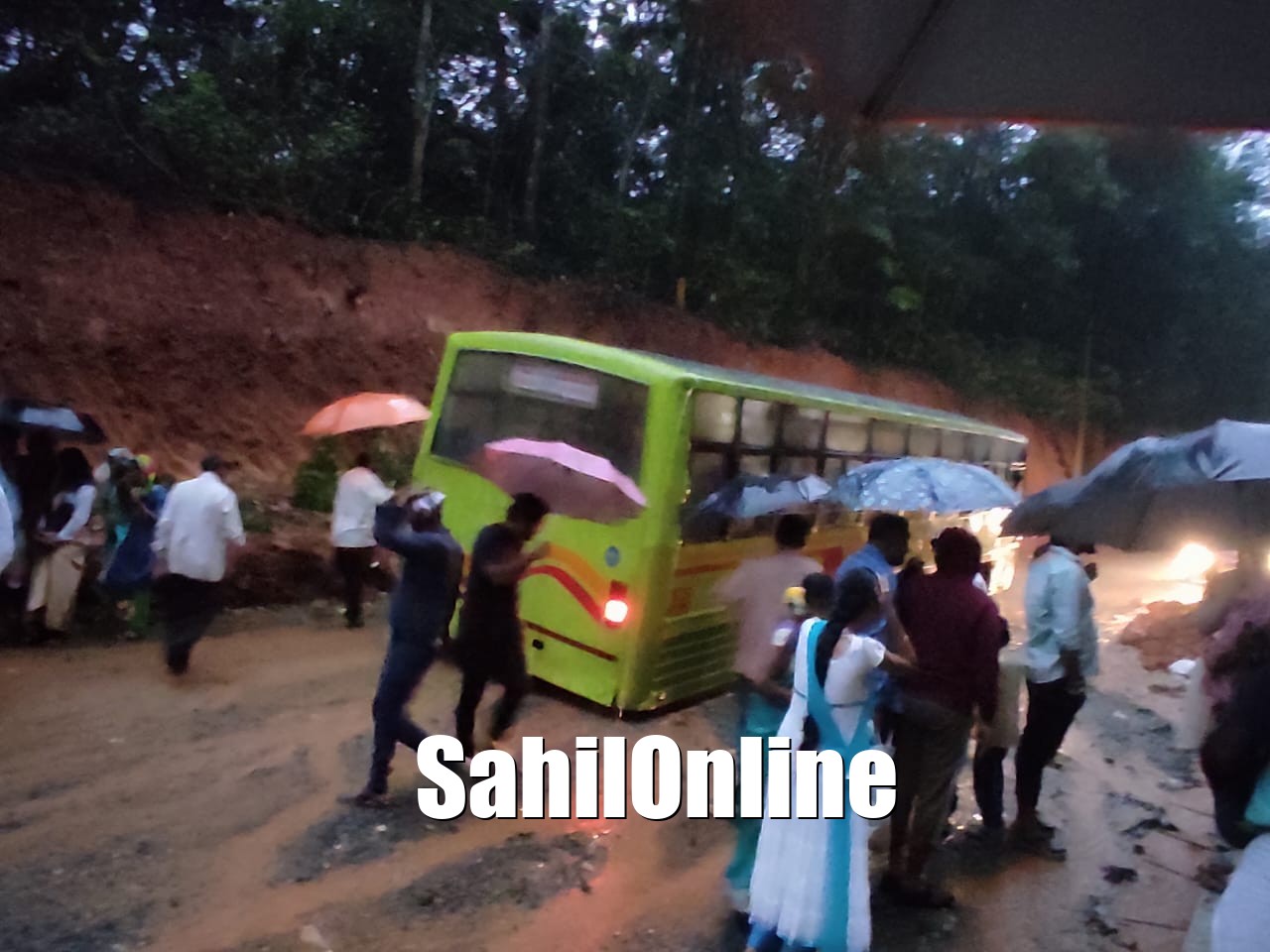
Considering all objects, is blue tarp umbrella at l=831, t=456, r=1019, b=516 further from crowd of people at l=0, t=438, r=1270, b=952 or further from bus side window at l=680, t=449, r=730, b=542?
bus side window at l=680, t=449, r=730, b=542

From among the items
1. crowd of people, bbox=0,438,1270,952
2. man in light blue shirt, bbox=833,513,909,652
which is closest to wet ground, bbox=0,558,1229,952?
crowd of people, bbox=0,438,1270,952

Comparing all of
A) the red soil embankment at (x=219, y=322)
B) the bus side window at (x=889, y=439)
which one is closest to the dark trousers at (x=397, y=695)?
the red soil embankment at (x=219, y=322)

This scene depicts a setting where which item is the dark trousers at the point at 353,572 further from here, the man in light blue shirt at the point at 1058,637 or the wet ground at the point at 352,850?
the man in light blue shirt at the point at 1058,637

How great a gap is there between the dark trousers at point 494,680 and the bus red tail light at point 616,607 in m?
1.22

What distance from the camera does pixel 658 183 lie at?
67.6 feet

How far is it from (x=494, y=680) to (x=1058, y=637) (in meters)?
2.94

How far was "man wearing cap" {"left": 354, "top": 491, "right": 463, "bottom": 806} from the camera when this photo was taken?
191 inches

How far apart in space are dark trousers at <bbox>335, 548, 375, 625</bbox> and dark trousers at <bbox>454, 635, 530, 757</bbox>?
333 cm

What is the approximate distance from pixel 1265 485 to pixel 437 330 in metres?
13.2

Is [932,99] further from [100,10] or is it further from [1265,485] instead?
[100,10]

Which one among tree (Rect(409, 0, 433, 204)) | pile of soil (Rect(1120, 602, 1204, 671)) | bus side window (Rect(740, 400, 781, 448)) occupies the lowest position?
pile of soil (Rect(1120, 602, 1204, 671))

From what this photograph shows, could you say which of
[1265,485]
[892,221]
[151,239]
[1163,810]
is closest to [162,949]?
[1265,485]

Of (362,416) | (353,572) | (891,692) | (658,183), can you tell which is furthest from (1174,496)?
(658,183)

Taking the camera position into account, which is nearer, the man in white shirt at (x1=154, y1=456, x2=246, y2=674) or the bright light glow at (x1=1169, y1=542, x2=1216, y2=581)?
the man in white shirt at (x1=154, y1=456, x2=246, y2=674)
